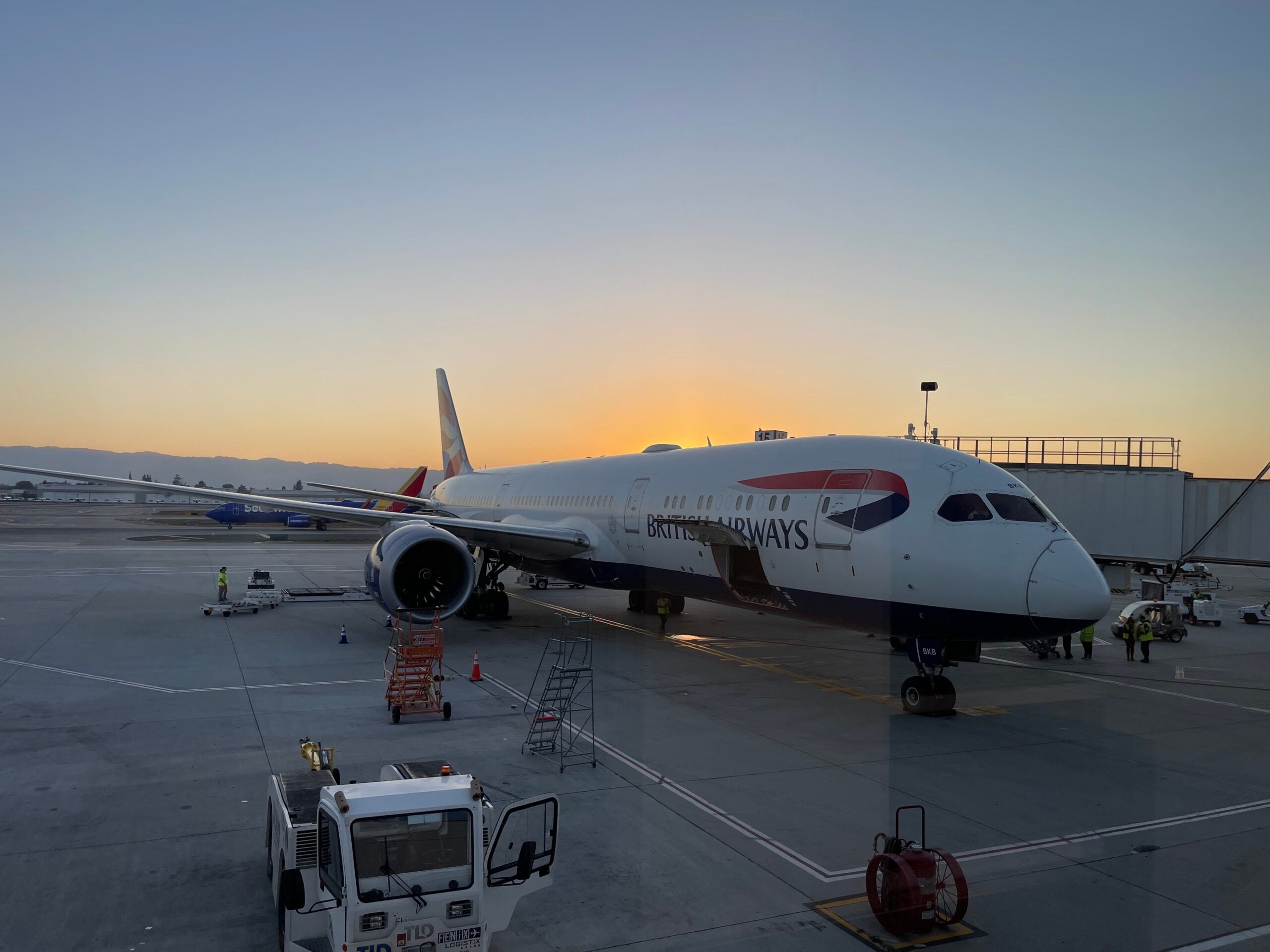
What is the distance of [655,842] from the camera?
8.80m

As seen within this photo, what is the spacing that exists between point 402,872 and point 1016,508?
1064 cm

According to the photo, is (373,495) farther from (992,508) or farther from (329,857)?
(329,857)

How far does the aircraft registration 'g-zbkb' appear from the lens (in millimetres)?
12672

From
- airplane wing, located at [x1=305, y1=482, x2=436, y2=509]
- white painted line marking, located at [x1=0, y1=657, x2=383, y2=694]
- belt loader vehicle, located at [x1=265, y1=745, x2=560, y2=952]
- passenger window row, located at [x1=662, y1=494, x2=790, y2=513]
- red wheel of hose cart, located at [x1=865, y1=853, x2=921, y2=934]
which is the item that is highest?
passenger window row, located at [x1=662, y1=494, x2=790, y2=513]

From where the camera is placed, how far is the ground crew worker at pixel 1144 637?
2069cm

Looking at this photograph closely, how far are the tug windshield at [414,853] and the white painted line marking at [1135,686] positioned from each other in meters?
15.5

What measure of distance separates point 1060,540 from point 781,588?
466cm

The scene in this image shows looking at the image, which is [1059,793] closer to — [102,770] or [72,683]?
[102,770]

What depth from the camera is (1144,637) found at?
20828 mm

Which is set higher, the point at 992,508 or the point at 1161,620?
the point at 992,508

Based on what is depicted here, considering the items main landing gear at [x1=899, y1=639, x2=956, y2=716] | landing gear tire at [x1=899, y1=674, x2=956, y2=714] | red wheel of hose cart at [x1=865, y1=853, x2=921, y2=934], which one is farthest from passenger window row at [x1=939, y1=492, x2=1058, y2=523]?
red wheel of hose cart at [x1=865, y1=853, x2=921, y2=934]

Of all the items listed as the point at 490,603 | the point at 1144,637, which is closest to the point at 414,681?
the point at 490,603

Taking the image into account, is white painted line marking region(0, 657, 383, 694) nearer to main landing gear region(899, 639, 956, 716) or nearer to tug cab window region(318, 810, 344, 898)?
main landing gear region(899, 639, 956, 716)

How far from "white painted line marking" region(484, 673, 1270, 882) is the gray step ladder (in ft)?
2.58
